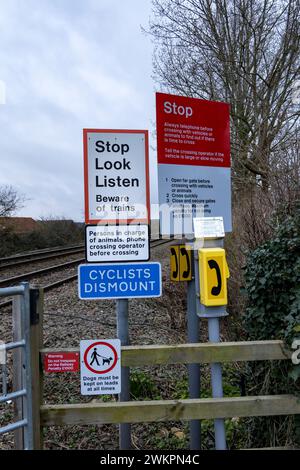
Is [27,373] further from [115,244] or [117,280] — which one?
[115,244]

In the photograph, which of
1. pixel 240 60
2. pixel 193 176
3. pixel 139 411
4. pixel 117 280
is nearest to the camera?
pixel 139 411

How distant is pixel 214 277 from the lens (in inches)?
112

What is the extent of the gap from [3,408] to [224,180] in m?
3.02

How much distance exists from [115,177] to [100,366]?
4.18 feet

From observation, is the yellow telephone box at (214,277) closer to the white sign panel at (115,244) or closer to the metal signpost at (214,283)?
the metal signpost at (214,283)

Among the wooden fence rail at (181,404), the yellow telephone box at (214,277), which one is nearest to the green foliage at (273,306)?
the wooden fence rail at (181,404)

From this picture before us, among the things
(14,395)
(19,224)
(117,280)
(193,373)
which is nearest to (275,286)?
(193,373)

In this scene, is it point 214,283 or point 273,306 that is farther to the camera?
point 273,306

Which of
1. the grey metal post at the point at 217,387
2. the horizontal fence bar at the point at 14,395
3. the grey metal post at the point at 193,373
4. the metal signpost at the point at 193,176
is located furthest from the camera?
the grey metal post at the point at 193,373

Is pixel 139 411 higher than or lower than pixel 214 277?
lower

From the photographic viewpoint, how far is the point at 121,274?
286 centimetres

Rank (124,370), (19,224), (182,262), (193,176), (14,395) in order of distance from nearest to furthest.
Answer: (14,395) < (124,370) < (193,176) < (182,262) < (19,224)

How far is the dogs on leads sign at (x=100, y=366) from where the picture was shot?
2754mm

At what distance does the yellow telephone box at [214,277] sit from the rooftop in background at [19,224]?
83.8ft
